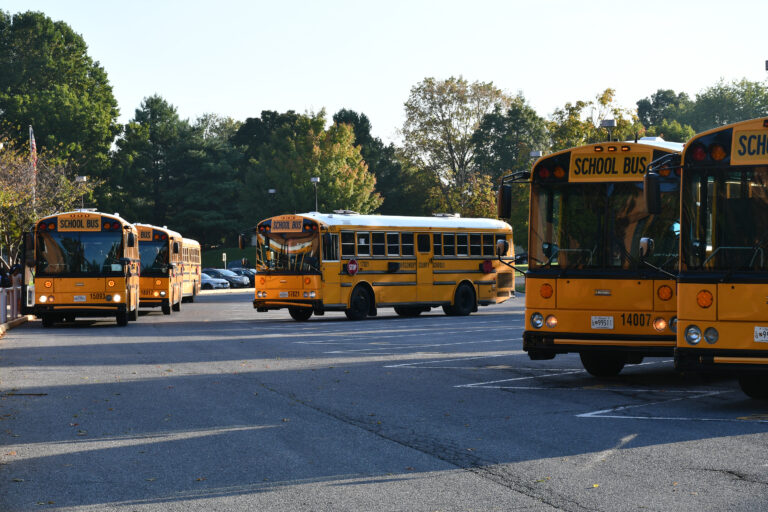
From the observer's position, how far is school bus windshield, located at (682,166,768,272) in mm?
11359

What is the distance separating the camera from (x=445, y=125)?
7906 cm

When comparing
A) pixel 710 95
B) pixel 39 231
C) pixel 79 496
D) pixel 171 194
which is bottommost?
pixel 79 496

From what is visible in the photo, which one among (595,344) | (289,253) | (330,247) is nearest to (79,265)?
(289,253)

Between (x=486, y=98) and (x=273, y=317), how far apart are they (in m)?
49.3

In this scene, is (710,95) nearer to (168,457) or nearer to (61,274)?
(61,274)

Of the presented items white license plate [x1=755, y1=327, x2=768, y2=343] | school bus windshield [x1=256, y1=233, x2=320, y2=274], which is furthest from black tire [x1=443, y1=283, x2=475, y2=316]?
white license plate [x1=755, y1=327, x2=768, y2=343]

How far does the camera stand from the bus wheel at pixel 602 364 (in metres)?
15.3

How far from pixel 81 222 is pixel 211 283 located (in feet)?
136

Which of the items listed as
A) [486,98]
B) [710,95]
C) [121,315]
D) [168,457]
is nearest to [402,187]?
[486,98]

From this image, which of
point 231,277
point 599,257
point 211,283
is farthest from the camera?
point 231,277

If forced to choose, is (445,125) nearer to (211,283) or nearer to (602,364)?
(211,283)

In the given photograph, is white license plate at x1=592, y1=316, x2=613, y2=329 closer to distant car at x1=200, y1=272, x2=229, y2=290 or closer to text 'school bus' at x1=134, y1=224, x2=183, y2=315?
text 'school bus' at x1=134, y1=224, x2=183, y2=315

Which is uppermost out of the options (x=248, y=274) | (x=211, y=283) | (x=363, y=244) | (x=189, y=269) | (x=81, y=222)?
(x=81, y=222)

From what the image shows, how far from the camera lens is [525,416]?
36.5 feet
